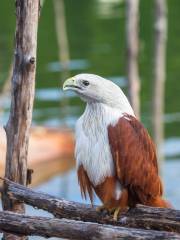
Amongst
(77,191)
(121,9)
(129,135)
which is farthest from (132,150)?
(121,9)

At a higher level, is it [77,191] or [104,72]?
[104,72]

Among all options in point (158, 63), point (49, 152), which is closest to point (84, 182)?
point (158, 63)

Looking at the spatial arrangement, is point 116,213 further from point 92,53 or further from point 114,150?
point 92,53

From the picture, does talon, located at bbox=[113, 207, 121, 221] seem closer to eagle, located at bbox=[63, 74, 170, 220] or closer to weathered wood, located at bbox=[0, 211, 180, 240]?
eagle, located at bbox=[63, 74, 170, 220]

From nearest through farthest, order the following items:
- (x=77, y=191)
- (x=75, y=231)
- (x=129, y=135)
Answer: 1. (x=75, y=231)
2. (x=129, y=135)
3. (x=77, y=191)

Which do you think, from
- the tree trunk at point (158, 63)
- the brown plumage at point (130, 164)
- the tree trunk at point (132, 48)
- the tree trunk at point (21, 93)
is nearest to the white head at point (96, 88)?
the brown plumage at point (130, 164)

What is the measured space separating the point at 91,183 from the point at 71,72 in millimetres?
9185

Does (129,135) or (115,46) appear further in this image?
(115,46)

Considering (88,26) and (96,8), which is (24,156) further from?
(96,8)

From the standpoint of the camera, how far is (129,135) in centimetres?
480

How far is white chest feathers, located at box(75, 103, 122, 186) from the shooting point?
15.8 feet

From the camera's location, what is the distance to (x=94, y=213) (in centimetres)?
490

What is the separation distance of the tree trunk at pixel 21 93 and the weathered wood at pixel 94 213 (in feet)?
0.56

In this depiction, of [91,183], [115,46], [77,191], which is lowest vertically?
[77,191]
